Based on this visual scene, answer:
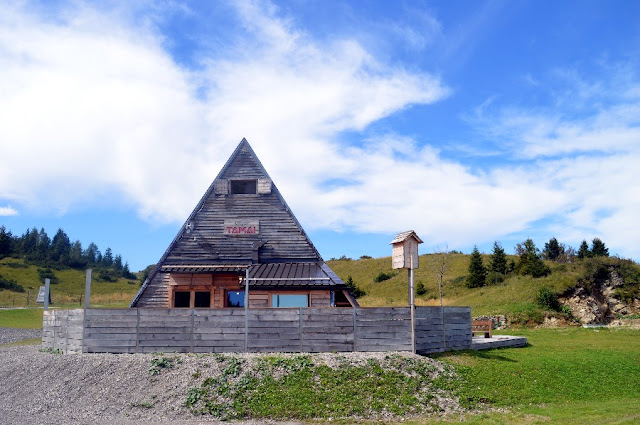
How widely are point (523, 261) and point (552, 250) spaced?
21.0m

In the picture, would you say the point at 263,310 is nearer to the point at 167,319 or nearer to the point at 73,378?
the point at 167,319

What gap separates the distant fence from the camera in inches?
712

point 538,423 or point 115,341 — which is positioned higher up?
point 115,341

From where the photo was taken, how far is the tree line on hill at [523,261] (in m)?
51.0

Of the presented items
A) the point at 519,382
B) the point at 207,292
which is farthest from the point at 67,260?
the point at 519,382

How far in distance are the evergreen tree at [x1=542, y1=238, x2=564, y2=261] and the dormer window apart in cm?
5662

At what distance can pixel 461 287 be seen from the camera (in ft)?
194

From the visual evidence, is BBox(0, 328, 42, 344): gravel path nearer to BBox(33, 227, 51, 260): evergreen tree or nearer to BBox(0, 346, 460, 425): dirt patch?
BBox(0, 346, 460, 425): dirt patch

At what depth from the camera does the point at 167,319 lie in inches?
719

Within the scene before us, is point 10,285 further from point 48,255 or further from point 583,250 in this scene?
point 583,250

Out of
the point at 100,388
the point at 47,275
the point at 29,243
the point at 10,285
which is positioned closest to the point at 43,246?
the point at 29,243

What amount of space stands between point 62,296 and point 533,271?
66.2 meters

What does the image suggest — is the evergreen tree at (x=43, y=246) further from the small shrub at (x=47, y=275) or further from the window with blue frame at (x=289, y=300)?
the window with blue frame at (x=289, y=300)

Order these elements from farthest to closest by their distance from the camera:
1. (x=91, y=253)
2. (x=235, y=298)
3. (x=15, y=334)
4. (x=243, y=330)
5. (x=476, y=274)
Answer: (x=91, y=253) → (x=476, y=274) → (x=15, y=334) → (x=235, y=298) → (x=243, y=330)
